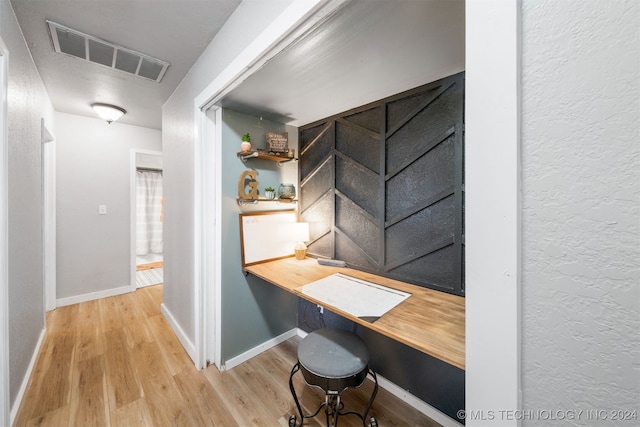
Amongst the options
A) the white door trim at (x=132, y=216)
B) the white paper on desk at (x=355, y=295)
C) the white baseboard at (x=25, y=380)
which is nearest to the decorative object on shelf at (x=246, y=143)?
the white paper on desk at (x=355, y=295)

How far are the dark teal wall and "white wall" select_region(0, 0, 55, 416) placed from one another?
1.11m

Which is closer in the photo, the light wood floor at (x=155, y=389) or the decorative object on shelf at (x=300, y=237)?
the light wood floor at (x=155, y=389)

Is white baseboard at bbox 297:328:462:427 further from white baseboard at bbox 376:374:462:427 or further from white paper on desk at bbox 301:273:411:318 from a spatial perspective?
white paper on desk at bbox 301:273:411:318

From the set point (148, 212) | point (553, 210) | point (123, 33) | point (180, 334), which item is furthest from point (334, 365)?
point (148, 212)

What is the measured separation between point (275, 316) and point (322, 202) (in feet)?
3.71

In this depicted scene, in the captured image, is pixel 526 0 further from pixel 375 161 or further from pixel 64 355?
pixel 64 355

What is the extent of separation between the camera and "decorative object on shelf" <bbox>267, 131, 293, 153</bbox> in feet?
6.60

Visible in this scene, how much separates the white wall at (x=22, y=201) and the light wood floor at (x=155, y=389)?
0.20 m

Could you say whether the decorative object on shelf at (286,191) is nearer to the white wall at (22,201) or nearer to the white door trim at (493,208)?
the white wall at (22,201)

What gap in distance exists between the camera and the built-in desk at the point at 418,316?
848mm

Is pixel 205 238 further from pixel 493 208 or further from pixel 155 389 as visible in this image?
pixel 493 208

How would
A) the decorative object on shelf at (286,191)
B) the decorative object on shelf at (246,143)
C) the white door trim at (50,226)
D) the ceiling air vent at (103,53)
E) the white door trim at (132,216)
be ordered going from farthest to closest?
the white door trim at (132,216), the white door trim at (50,226), the decorative object on shelf at (286,191), the decorative object on shelf at (246,143), the ceiling air vent at (103,53)

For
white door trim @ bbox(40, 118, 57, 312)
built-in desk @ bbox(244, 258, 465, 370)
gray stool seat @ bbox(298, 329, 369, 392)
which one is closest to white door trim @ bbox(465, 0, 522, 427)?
built-in desk @ bbox(244, 258, 465, 370)

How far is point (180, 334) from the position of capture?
223 cm
